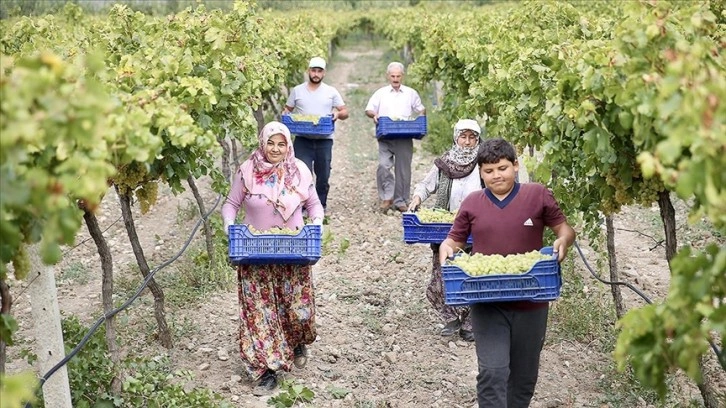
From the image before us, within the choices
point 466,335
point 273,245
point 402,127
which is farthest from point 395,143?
point 273,245

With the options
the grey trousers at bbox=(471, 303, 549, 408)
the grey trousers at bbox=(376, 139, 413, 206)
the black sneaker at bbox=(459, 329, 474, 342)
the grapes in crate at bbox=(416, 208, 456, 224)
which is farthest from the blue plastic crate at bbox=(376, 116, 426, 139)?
the grey trousers at bbox=(471, 303, 549, 408)

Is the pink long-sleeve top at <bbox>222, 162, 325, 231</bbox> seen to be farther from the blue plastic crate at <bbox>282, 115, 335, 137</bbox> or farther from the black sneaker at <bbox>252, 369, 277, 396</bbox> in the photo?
the blue plastic crate at <bbox>282, 115, 335, 137</bbox>

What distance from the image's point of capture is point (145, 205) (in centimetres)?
580

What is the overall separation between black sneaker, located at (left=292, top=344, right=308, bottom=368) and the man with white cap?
422cm

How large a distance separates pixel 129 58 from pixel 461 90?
679cm

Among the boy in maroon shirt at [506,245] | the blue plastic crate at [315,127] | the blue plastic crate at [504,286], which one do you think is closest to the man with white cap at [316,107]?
the blue plastic crate at [315,127]

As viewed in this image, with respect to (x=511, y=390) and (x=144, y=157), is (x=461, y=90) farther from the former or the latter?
(x=144, y=157)

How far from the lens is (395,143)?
11359 mm

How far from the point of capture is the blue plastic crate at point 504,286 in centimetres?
465

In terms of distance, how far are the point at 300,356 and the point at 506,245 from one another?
2338 mm

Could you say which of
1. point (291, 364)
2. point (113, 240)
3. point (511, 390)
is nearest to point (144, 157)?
point (511, 390)

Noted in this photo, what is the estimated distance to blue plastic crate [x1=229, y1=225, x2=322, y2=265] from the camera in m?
5.77

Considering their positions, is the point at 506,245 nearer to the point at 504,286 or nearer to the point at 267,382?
the point at 504,286

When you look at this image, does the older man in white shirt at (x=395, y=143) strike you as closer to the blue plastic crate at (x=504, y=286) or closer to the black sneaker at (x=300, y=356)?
the black sneaker at (x=300, y=356)
